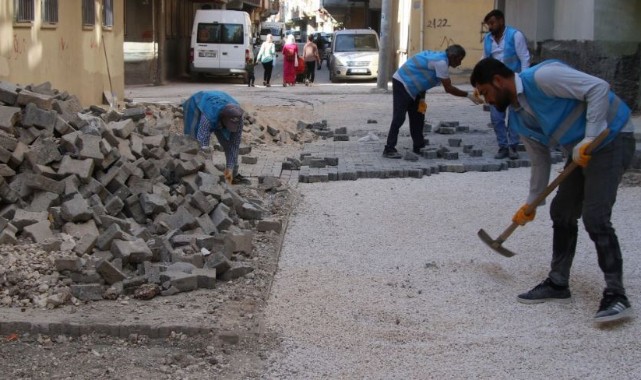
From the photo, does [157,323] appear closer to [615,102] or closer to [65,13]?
[615,102]

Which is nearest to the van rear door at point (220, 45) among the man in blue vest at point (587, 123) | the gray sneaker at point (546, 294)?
the gray sneaker at point (546, 294)

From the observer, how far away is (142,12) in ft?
92.5

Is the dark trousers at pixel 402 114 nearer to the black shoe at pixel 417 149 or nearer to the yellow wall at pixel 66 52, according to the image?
the black shoe at pixel 417 149

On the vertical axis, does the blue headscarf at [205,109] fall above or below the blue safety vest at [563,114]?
below

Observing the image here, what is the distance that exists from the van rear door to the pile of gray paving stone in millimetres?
20572

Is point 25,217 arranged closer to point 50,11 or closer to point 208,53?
point 50,11

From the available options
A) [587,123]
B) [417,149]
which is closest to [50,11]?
[417,149]

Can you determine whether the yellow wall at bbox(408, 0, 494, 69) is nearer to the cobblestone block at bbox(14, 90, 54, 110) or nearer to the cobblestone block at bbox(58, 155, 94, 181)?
the cobblestone block at bbox(14, 90, 54, 110)

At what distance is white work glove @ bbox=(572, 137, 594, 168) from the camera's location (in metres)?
4.88

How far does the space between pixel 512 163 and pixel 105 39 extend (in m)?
9.97

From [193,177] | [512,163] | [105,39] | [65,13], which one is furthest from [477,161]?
[105,39]

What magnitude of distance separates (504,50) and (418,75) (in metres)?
1.06

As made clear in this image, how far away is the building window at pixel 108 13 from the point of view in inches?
695

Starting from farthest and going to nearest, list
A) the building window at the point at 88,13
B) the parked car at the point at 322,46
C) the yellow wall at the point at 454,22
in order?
the parked car at the point at 322,46, the yellow wall at the point at 454,22, the building window at the point at 88,13
